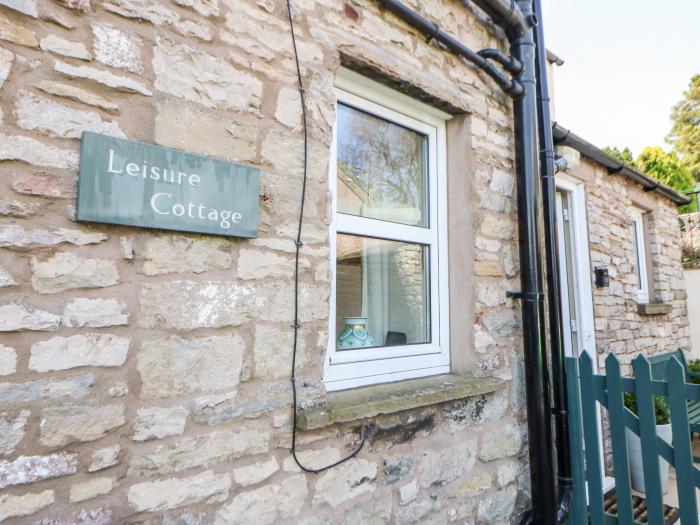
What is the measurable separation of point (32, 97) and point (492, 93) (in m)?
2.47

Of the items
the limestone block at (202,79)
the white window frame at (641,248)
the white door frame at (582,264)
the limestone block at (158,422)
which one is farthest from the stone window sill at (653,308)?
the limestone block at (158,422)

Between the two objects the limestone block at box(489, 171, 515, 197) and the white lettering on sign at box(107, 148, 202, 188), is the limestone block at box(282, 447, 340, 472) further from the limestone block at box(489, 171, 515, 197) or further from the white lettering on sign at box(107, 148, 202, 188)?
the limestone block at box(489, 171, 515, 197)

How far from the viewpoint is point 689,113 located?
60.4 ft

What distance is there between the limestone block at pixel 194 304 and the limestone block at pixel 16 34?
2.61 ft

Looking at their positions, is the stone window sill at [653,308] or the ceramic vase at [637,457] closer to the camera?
the ceramic vase at [637,457]

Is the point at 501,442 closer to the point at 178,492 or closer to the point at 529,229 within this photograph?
the point at 529,229

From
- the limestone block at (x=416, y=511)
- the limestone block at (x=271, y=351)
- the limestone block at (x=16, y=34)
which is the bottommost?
the limestone block at (x=416, y=511)

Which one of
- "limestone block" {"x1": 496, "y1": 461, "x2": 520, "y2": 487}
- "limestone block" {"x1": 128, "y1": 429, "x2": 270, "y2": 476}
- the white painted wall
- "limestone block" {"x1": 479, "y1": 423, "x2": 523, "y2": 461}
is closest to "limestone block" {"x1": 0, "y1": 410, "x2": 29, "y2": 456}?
"limestone block" {"x1": 128, "y1": 429, "x2": 270, "y2": 476}

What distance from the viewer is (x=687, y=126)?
18219 millimetres

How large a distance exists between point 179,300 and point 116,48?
859 millimetres

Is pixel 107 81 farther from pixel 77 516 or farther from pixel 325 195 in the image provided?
pixel 77 516

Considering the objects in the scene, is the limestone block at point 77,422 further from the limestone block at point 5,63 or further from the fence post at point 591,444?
the fence post at point 591,444

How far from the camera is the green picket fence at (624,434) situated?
2.26m

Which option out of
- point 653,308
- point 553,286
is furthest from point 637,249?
point 553,286
